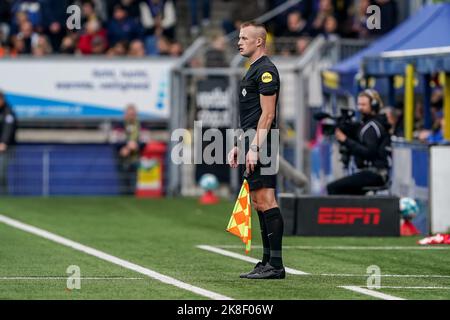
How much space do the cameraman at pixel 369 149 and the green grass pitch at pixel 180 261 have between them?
1.21 m

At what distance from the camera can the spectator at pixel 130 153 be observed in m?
27.7

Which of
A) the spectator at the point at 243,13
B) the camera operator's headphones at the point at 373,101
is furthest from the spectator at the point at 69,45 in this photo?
the camera operator's headphones at the point at 373,101

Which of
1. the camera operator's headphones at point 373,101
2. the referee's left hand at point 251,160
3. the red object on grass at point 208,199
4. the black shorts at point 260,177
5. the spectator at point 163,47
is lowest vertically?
the red object on grass at point 208,199

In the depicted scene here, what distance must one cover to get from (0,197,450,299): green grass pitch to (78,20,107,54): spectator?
9.20 m

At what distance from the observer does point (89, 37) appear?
1222 inches

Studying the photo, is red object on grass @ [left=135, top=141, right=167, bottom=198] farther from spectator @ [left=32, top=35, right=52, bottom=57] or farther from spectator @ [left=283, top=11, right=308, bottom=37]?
spectator @ [left=283, top=11, right=308, bottom=37]

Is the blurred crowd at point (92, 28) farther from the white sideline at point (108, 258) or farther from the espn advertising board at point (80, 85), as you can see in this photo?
the white sideline at point (108, 258)

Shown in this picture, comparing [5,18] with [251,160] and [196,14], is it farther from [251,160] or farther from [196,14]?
[251,160]

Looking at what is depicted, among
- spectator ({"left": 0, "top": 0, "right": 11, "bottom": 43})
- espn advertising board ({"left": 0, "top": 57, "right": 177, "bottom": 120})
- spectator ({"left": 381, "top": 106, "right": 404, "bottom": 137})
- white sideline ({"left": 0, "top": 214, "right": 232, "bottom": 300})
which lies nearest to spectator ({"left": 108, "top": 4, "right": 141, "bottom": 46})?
spectator ({"left": 0, "top": 0, "right": 11, "bottom": 43})

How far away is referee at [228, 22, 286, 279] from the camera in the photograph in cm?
1213

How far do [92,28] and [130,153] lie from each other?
4778 millimetres

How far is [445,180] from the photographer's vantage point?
17.8m
